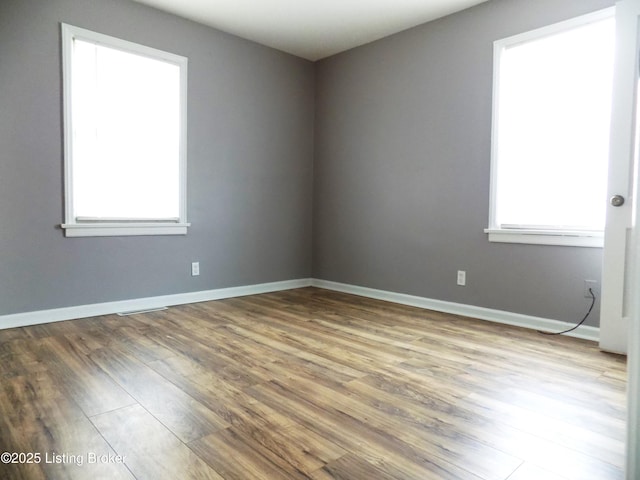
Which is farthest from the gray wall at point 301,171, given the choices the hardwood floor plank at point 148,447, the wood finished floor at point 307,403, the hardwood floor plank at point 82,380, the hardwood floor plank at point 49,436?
the hardwood floor plank at point 148,447

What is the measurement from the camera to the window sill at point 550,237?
2.75 m

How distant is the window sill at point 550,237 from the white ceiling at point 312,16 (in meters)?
1.85

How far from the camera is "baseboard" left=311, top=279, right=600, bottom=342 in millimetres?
2820

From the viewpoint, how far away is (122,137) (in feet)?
10.9

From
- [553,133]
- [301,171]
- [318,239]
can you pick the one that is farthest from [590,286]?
[301,171]

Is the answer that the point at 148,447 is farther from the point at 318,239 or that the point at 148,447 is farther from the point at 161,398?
the point at 318,239

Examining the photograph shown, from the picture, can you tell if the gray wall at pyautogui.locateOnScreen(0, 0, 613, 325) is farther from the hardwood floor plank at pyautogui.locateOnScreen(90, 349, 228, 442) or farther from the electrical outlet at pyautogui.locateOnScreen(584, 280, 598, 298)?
the hardwood floor plank at pyautogui.locateOnScreen(90, 349, 228, 442)

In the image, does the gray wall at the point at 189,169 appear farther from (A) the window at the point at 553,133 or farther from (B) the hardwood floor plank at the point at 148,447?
(A) the window at the point at 553,133

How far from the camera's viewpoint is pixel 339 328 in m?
2.98

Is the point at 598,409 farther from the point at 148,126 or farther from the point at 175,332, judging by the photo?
the point at 148,126

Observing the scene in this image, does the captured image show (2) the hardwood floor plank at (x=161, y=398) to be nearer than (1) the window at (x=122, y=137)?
Yes

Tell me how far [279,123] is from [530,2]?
247 cm

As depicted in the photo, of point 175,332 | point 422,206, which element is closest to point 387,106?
point 422,206

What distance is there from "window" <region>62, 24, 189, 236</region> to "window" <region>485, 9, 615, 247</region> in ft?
8.85
